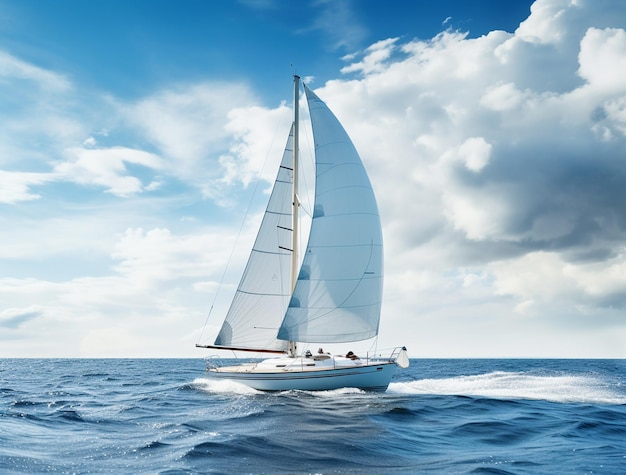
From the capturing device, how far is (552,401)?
2505 centimetres

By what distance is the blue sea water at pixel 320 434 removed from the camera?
12.8 metres

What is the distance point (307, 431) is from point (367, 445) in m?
2.46

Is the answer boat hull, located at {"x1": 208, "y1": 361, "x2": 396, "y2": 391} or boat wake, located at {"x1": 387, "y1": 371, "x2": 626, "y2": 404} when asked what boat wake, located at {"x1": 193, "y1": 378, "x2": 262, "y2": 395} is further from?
boat wake, located at {"x1": 387, "y1": 371, "x2": 626, "y2": 404}

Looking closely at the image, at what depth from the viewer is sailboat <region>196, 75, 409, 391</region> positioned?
26.4 m

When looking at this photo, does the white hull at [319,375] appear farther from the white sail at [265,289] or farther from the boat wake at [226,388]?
the white sail at [265,289]

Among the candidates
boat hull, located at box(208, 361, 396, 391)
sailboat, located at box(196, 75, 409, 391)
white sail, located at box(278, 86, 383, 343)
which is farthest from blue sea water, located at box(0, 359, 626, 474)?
white sail, located at box(278, 86, 383, 343)

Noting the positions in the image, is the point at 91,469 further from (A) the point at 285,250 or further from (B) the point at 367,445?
(A) the point at 285,250

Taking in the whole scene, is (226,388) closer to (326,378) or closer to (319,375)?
(319,375)

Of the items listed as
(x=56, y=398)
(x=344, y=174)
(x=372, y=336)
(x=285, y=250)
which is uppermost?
(x=344, y=174)

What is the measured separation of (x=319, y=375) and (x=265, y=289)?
23.1 feet

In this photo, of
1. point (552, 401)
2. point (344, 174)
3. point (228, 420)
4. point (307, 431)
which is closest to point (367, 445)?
point (307, 431)

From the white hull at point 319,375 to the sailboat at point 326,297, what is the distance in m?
0.05

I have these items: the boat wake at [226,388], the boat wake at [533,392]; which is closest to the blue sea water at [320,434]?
the boat wake at [226,388]

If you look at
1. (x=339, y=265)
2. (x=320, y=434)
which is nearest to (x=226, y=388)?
(x=339, y=265)
